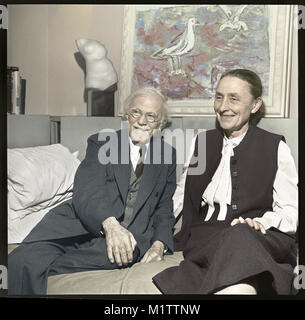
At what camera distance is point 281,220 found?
78.0 inches

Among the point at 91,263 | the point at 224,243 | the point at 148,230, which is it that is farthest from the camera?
the point at 148,230

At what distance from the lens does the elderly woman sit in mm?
1795

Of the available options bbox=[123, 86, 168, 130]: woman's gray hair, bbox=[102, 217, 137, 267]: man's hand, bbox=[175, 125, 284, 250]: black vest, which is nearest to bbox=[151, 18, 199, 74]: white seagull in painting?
bbox=[123, 86, 168, 130]: woman's gray hair

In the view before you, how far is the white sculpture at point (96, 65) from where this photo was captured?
221 centimetres

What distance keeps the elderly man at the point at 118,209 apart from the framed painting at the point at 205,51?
0.11 meters

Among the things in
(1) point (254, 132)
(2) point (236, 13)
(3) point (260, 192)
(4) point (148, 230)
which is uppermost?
(2) point (236, 13)

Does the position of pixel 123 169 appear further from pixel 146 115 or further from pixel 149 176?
pixel 146 115

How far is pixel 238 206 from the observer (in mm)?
2047

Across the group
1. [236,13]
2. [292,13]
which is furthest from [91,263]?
[292,13]

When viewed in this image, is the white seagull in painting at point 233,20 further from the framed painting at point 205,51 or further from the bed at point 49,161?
the bed at point 49,161

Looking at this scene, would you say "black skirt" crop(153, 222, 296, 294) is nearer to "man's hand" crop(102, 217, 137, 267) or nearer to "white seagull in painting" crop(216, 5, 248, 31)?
"man's hand" crop(102, 217, 137, 267)

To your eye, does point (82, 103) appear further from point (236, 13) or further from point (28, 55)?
point (236, 13)

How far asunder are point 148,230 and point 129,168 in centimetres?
29

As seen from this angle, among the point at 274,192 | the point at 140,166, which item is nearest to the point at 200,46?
the point at 140,166
